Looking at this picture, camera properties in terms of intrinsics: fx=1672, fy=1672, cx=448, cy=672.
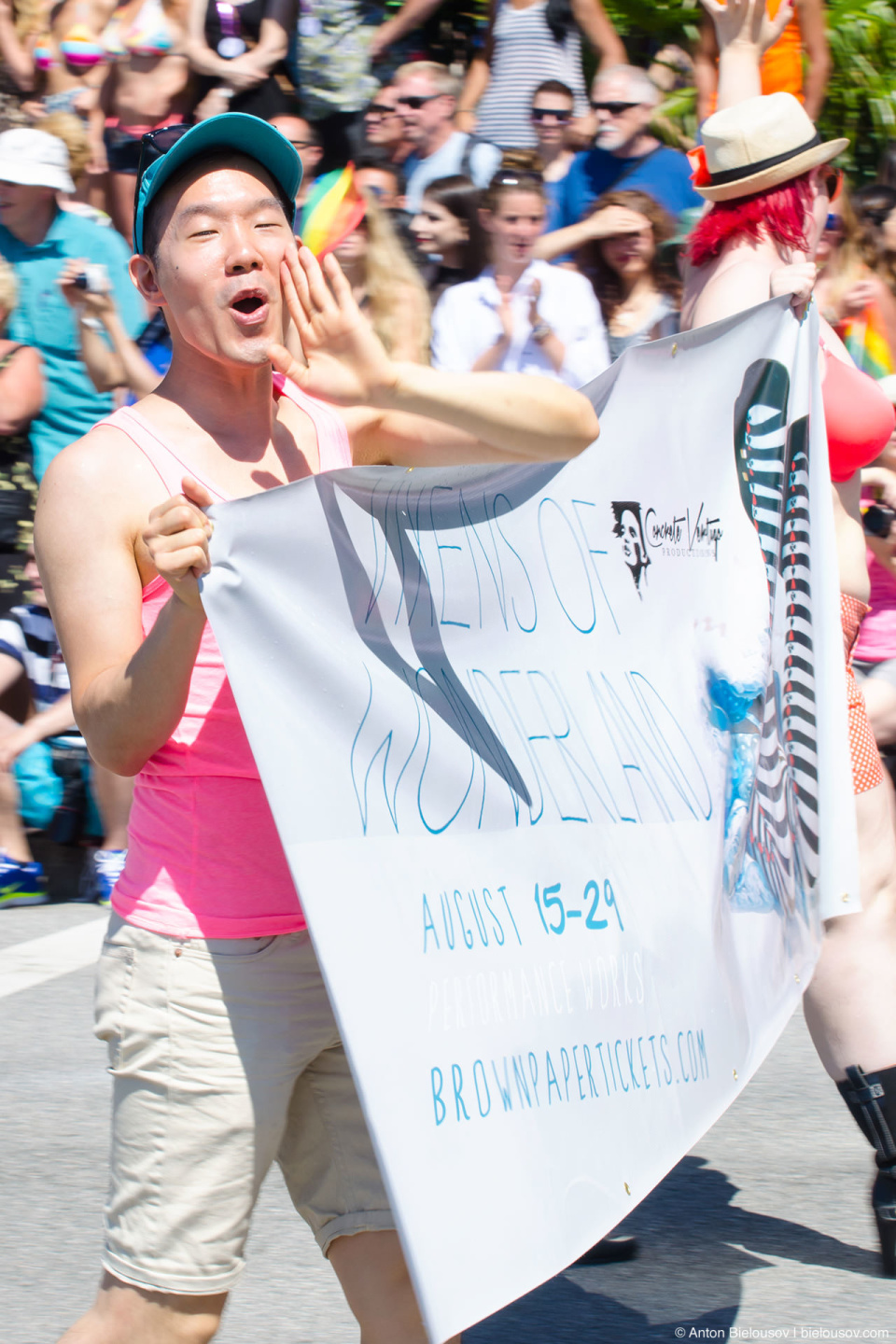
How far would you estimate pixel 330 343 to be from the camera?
1.95 m

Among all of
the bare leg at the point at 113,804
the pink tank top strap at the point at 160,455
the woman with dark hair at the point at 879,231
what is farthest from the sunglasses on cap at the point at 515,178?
the pink tank top strap at the point at 160,455

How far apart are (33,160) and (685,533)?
14.1ft

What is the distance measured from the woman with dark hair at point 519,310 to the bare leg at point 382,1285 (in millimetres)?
4292

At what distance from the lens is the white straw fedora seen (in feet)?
10.4

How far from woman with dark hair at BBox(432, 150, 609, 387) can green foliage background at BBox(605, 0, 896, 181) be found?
3.12 metres

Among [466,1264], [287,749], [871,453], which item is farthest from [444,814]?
[871,453]

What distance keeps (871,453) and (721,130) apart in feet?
2.30

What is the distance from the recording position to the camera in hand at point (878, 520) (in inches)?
209

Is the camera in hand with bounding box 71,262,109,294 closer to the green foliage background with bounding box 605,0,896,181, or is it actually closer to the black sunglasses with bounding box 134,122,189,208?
the black sunglasses with bounding box 134,122,189,208

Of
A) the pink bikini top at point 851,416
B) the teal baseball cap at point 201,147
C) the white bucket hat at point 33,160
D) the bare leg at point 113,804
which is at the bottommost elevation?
the bare leg at point 113,804

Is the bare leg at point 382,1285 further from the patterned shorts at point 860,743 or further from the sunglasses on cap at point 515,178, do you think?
the sunglasses on cap at point 515,178

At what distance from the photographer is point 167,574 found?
188 cm

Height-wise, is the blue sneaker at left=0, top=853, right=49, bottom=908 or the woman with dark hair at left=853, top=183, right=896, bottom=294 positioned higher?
the woman with dark hair at left=853, top=183, right=896, bottom=294

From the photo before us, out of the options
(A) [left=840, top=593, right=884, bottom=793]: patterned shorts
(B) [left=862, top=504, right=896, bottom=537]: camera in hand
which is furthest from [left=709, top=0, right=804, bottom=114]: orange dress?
(A) [left=840, top=593, right=884, bottom=793]: patterned shorts
